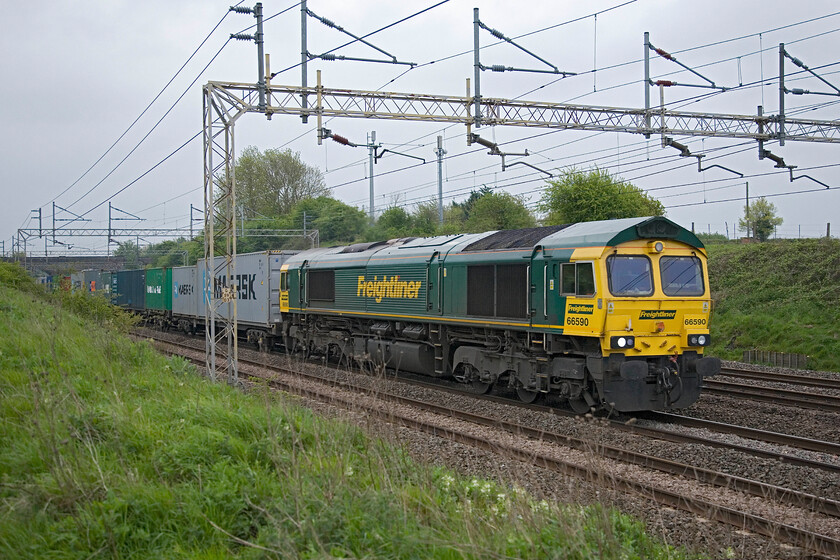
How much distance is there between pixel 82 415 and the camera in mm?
6348

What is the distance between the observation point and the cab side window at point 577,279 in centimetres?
1088

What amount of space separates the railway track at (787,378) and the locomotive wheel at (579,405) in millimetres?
6799

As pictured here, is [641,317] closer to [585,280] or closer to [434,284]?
[585,280]

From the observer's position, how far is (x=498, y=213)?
110 ft

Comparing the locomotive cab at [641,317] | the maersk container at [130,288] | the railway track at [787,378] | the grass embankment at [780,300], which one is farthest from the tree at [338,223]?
the locomotive cab at [641,317]

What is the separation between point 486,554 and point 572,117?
16.9m

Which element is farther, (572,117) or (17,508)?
(572,117)

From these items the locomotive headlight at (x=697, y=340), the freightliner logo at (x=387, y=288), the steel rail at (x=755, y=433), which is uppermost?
the freightliner logo at (x=387, y=288)

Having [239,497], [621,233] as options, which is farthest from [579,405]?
[239,497]

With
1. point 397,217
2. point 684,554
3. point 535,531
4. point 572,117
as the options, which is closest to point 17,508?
point 535,531

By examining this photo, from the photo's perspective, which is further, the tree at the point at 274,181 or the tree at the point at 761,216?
the tree at the point at 274,181

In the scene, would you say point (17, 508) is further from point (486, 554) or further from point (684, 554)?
point (684, 554)

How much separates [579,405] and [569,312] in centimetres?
173

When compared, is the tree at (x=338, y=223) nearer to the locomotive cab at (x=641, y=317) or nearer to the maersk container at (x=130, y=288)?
the maersk container at (x=130, y=288)
